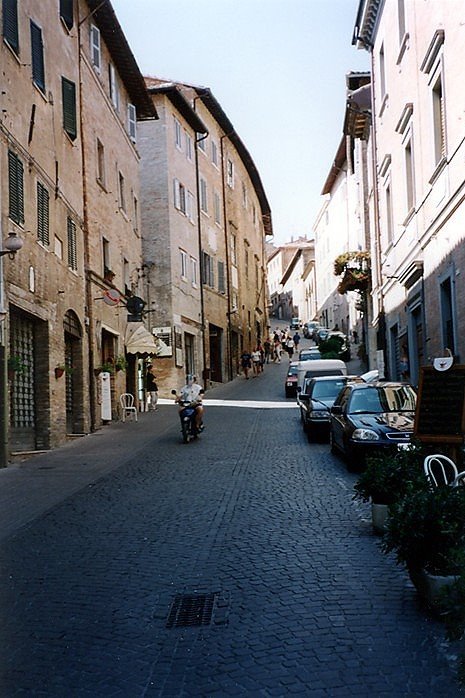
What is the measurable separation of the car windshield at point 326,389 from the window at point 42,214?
24.3 feet

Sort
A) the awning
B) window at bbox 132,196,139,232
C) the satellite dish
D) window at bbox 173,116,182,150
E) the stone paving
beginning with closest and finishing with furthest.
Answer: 1. the stone paving
2. the satellite dish
3. the awning
4. window at bbox 132,196,139,232
5. window at bbox 173,116,182,150

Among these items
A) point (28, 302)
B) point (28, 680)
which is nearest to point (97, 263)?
point (28, 302)

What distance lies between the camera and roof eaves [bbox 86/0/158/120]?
980 inches

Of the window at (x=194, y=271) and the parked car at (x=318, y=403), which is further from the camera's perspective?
the window at (x=194, y=271)

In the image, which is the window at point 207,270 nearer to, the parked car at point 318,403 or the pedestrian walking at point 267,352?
the pedestrian walking at point 267,352

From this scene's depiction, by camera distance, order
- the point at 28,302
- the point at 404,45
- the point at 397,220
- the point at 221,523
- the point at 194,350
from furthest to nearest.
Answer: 1. the point at 194,350
2. the point at 397,220
3. the point at 404,45
4. the point at 28,302
5. the point at 221,523

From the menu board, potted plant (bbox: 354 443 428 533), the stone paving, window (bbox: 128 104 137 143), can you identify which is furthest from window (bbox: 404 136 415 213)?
potted plant (bbox: 354 443 428 533)

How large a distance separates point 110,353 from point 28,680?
21594 mm

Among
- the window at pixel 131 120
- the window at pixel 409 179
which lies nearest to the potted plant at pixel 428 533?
the window at pixel 409 179

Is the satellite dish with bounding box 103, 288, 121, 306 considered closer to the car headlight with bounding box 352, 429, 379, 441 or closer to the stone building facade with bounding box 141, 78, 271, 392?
the stone building facade with bounding box 141, 78, 271, 392

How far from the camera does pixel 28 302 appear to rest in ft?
55.1

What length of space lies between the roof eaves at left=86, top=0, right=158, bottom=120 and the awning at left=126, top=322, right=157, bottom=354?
29.2 feet

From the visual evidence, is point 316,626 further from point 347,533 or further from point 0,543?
point 0,543

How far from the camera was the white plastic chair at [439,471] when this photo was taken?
7.14 meters
